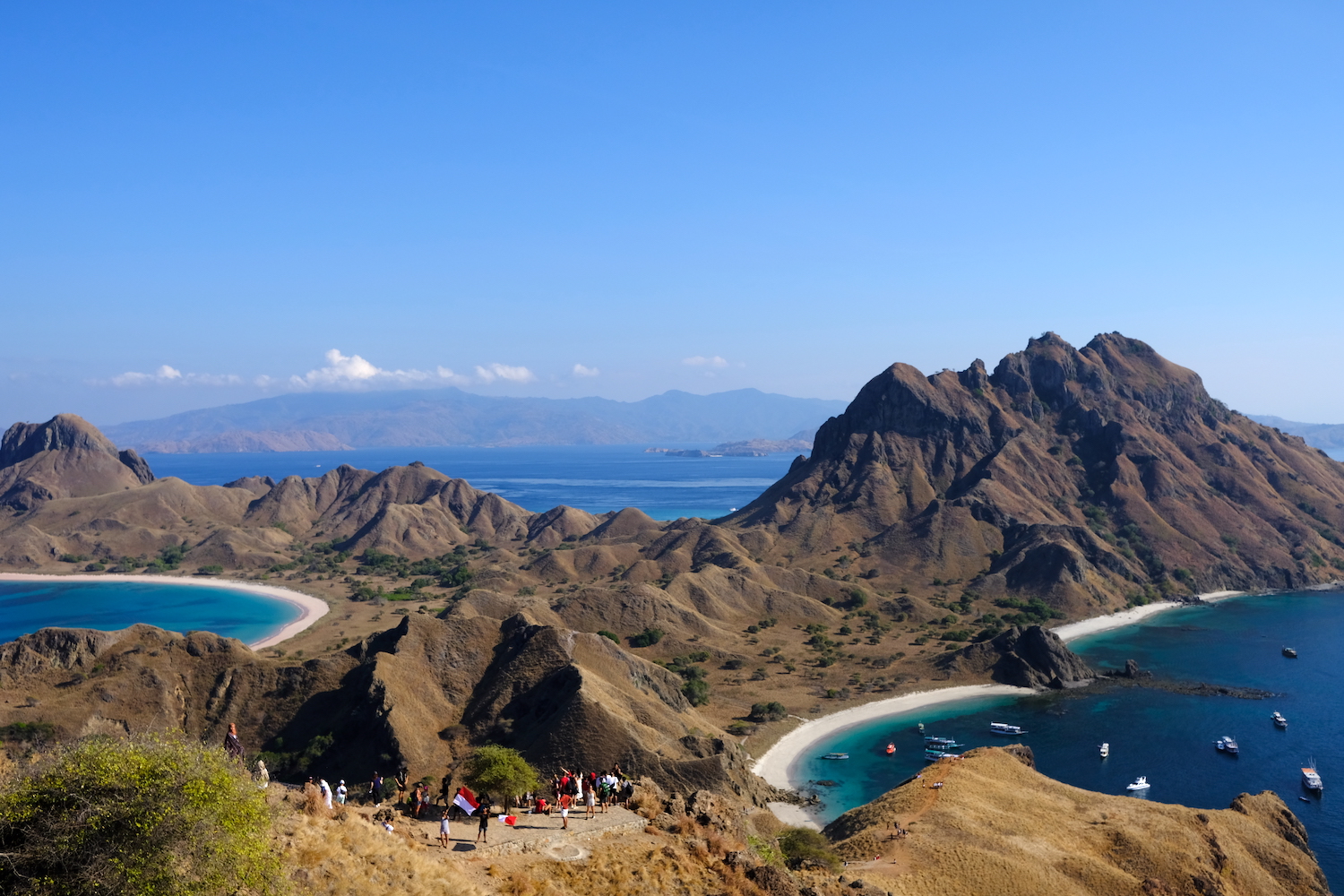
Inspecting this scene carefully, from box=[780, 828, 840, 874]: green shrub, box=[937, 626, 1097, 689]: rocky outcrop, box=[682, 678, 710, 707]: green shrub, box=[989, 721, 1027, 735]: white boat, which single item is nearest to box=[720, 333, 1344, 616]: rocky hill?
box=[937, 626, 1097, 689]: rocky outcrop

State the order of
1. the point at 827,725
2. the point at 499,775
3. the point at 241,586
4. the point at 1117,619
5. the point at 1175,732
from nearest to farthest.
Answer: the point at 499,775 < the point at 1175,732 < the point at 827,725 < the point at 1117,619 < the point at 241,586

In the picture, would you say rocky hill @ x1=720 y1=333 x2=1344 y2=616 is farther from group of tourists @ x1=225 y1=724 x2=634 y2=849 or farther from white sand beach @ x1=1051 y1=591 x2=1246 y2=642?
group of tourists @ x1=225 y1=724 x2=634 y2=849

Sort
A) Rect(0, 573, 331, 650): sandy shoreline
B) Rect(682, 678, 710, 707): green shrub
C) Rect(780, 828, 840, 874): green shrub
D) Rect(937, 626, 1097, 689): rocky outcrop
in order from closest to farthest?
1. Rect(780, 828, 840, 874): green shrub
2. Rect(682, 678, 710, 707): green shrub
3. Rect(937, 626, 1097, 689): rocky outcrop
4. Rect(0, 573, 331, 650): sandy shoreline

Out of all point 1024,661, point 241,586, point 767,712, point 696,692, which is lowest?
point 241,586

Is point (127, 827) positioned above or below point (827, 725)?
above

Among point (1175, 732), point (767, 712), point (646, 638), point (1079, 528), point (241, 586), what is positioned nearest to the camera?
point (1175, 732)

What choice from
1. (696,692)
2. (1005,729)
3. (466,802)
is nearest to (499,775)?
(466,802)

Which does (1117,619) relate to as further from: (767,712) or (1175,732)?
(767,712)

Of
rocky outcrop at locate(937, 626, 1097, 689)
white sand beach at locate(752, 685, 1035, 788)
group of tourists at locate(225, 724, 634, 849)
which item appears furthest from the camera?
rocky outcrop at locate(937, 626, 1097, 689)
